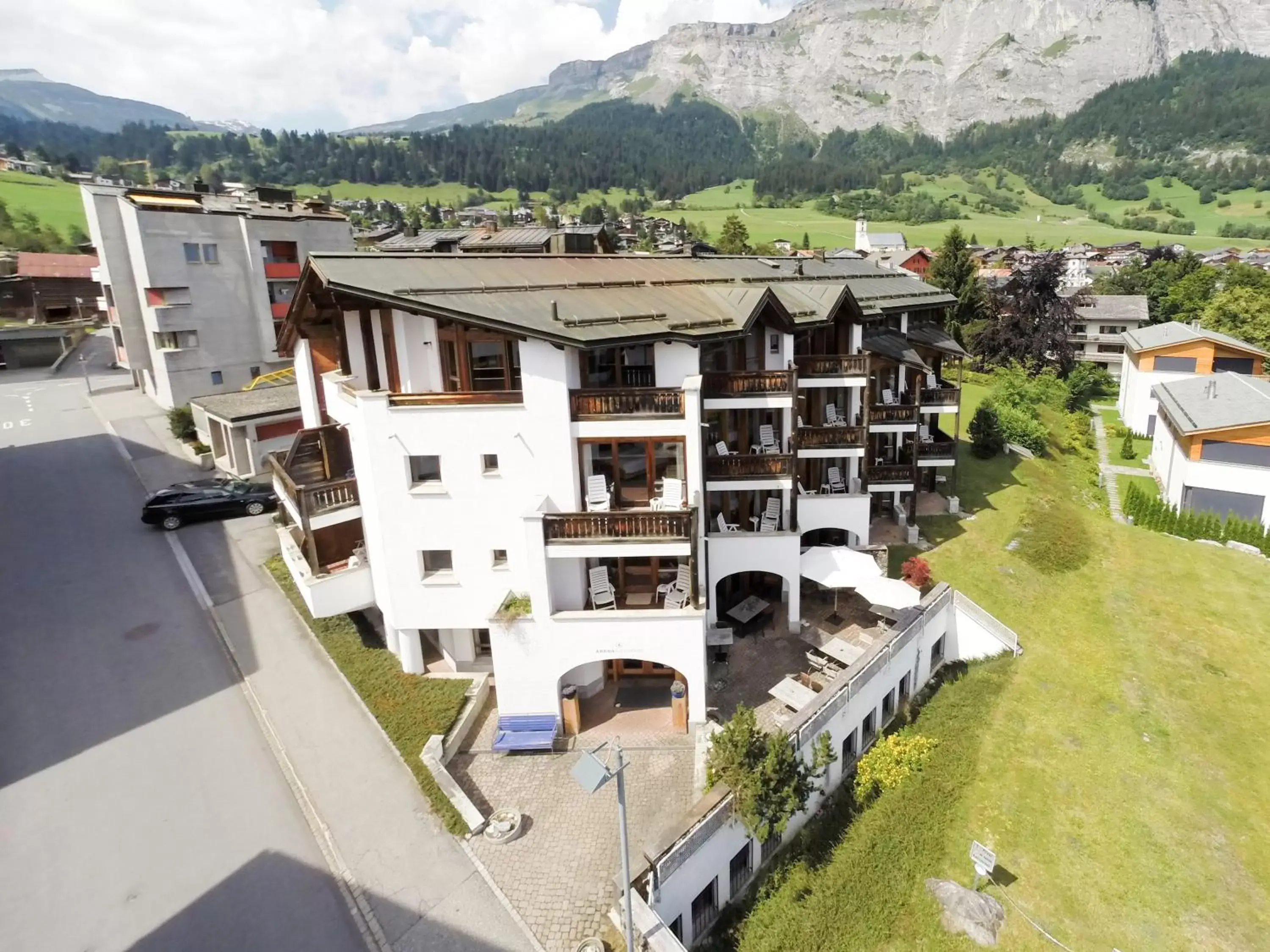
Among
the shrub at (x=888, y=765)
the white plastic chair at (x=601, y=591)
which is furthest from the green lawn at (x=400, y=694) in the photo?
the shrub at (x=888, y=765)

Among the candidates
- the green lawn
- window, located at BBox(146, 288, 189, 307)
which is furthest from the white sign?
window, located at BBox(146, 288, 189, 307)

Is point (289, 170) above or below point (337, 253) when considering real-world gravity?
above

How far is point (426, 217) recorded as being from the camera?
481ft

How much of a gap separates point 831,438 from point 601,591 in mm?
11411

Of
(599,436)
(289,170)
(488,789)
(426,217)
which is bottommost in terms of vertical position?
(488,789)

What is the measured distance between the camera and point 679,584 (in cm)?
1822

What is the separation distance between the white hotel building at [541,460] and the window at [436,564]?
4 centimetres

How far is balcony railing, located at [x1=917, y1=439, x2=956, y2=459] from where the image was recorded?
3061cm

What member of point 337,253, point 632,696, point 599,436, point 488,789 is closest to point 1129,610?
point 632,696

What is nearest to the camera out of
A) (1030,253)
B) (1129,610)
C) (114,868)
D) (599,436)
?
(114,868)

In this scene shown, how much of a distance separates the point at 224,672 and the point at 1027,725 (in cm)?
2418

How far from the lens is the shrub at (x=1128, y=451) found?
155ft

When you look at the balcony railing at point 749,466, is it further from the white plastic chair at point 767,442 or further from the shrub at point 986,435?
the shrub at point 986,435

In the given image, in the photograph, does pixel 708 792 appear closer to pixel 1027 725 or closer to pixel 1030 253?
pixel 1027 725
